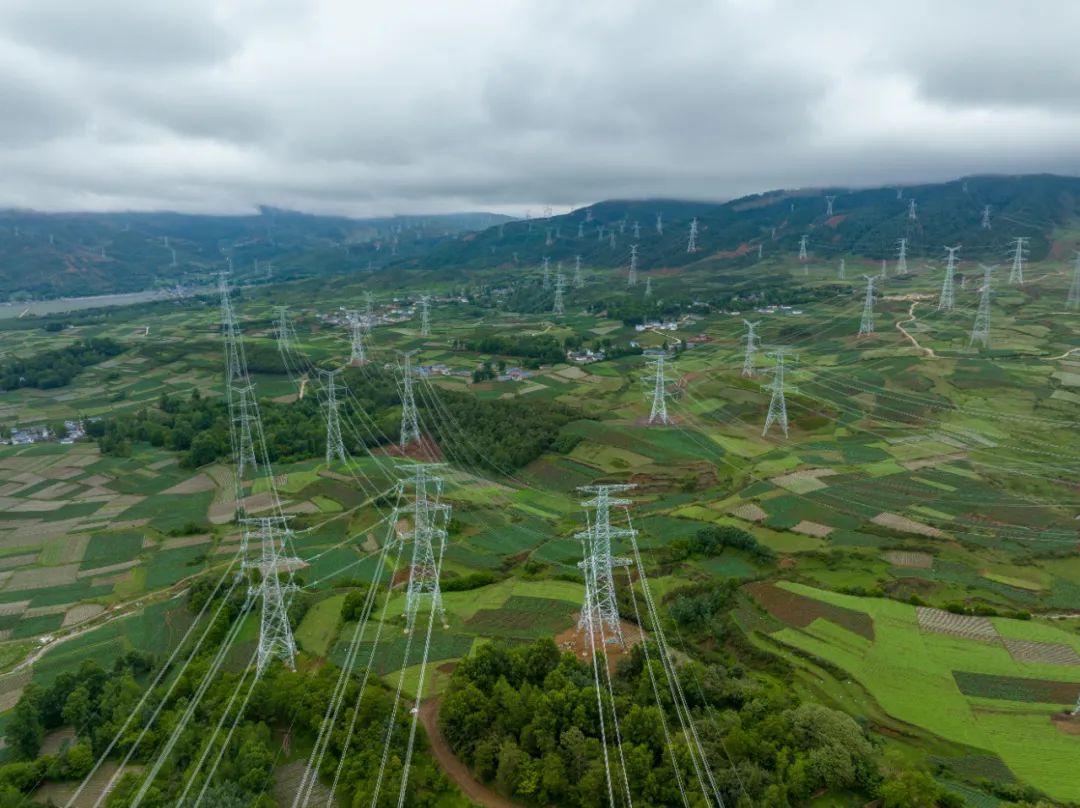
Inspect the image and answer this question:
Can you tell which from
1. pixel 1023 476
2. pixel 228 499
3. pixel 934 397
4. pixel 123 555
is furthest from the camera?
pixel 934 397

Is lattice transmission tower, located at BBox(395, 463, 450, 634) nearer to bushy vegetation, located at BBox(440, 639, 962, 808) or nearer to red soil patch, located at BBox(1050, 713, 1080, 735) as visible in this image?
bushy vegetation, located at BBox(440, 639, 962, 808)

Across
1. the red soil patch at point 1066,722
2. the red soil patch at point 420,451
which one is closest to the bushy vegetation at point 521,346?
the red soil patch at point 420,451

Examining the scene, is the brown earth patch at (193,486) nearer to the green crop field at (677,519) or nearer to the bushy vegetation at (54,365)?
the green crop field at (677,519)

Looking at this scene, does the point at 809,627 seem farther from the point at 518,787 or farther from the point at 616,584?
the point at 518,787

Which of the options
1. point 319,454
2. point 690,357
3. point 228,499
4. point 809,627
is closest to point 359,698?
point 809,627

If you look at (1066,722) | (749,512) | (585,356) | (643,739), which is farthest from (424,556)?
(585,356)

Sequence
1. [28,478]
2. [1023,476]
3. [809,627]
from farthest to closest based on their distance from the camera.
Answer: [28,478], [1023,476], [809,627]
